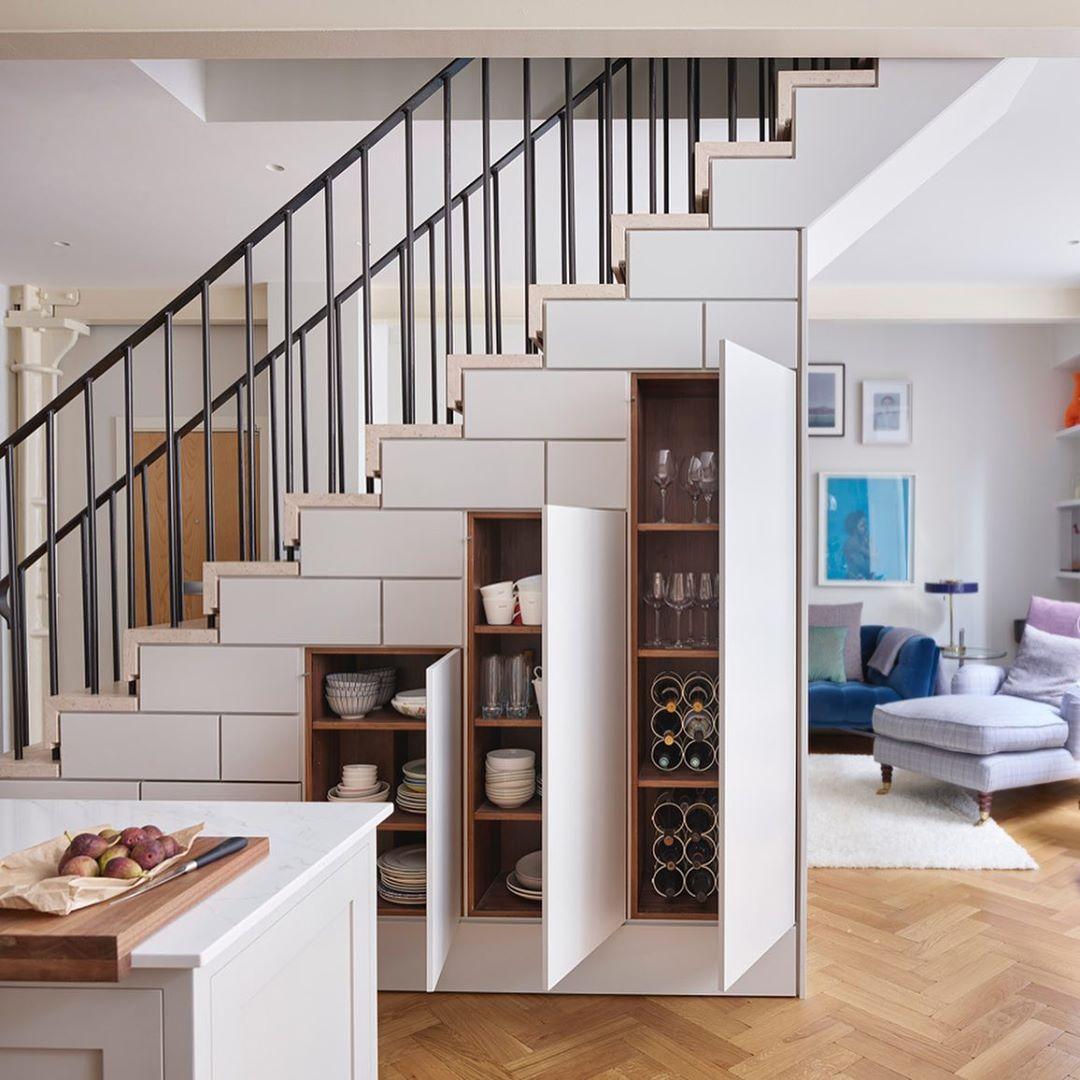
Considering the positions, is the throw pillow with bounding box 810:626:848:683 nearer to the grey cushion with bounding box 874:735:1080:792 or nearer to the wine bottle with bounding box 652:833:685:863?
the grey cushion with bounding box 874:735:1080:792

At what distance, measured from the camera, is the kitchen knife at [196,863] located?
1239mm

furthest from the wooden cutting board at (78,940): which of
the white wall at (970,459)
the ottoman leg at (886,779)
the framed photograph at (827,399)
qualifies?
the framed photograph at (827,399)

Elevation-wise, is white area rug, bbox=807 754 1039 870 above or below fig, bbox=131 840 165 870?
below

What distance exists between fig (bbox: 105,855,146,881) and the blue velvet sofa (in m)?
4.68

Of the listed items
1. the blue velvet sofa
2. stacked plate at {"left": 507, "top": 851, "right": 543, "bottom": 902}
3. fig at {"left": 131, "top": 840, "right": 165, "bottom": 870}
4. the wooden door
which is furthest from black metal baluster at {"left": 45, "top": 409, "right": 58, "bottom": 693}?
the blue velvet sofa

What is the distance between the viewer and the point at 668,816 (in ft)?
9.20

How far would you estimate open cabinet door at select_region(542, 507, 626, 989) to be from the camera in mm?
2150

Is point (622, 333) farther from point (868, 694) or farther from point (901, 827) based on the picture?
point (868, 694)

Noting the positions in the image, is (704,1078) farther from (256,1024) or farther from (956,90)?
(956,90)

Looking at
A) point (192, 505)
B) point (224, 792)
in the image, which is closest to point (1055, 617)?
point (224, 792)

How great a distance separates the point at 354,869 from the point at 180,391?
4531mm

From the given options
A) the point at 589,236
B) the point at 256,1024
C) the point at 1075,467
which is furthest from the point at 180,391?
the point at 1075,467

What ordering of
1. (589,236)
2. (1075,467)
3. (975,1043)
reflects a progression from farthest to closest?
(1075,467) < (589,236) < (975,1043)

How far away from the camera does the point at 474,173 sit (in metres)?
3.70
